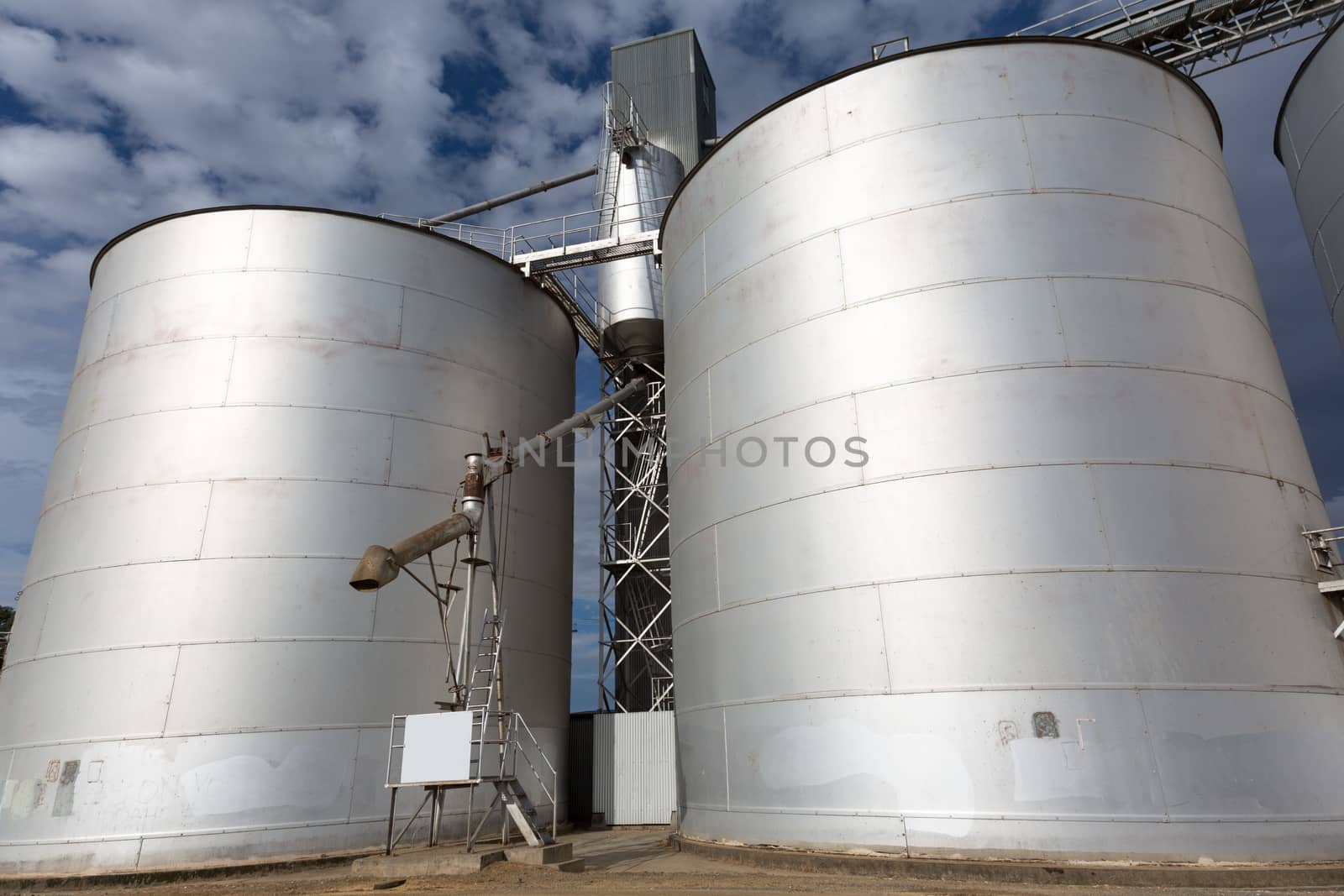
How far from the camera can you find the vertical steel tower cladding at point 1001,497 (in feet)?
30.3

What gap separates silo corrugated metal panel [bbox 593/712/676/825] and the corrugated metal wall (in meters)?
15.7

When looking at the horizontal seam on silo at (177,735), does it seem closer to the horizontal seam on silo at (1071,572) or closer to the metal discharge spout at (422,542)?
the metal discharge spout at (422,542)

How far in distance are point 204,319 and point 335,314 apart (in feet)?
7.43

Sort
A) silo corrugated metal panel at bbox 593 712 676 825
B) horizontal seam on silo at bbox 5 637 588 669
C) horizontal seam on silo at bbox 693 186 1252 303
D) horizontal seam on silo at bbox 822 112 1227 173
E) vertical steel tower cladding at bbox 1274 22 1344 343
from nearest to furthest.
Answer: horizontal seam on silo at bbox 693 186 1252 303, horizontal seam on silo at bbox 822 112 1227 173, horizontal seam on silo at bbox 5 637 588 669, vertical steel tower cladding at bbox 1274 22 1344 343, silo corrugated metal panel at bbox 593 712 676 825

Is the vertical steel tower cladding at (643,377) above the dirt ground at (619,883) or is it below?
above

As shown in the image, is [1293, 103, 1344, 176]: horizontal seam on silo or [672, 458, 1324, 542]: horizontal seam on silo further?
[1293, 103, 1344, 176]: horizontal seam on silo

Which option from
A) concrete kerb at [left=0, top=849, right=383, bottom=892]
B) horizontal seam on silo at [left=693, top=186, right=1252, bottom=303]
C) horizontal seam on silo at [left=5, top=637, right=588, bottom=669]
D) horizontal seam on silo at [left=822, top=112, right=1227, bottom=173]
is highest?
horizontal seam on silo at [left=822, top=112, right=1227, bottom=173]

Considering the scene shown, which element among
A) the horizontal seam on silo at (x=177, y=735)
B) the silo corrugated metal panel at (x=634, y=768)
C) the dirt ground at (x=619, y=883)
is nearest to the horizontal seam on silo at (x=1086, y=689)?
the dirt ground at (x=619, y=883)

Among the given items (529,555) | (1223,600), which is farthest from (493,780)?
(1223,600)

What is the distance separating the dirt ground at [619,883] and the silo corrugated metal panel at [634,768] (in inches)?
166

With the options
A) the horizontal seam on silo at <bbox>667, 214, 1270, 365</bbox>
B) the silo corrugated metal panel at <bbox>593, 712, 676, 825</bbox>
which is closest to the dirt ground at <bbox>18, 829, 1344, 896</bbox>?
the silo corrugated metal panel at <bbox>593, 712, 676, 825</bbox>

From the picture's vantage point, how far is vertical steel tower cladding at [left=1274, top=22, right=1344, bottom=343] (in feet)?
51.4

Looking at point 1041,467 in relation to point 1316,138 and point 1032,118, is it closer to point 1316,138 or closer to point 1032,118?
point 1032,118

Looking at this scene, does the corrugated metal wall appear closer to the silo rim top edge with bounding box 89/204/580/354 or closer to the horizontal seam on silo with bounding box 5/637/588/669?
the silo rim top edge with bounding box 89/204/580/354
